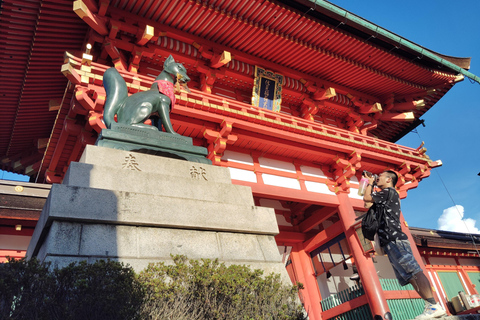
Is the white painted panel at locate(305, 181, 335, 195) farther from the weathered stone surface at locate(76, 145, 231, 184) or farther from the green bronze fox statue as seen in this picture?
the green bronze fox statue

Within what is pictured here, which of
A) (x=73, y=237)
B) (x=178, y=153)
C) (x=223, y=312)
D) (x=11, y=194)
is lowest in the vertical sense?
(x=223, y=312)

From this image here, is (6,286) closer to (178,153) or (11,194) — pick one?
(178,153)

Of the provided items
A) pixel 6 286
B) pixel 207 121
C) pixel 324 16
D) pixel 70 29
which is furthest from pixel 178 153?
pixel 324 16

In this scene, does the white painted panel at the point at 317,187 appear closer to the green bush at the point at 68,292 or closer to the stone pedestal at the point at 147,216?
the stone pedestal at the point at 147,216

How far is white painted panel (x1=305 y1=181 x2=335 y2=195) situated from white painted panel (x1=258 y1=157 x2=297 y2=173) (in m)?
0.58

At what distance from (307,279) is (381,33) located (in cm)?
784

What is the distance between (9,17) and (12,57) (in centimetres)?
112

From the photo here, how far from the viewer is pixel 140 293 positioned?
2.50 meters

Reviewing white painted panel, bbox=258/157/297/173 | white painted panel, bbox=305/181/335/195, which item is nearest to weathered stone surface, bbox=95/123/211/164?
white painted panel, bbox=258/157/297/173

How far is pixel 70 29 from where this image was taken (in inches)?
324

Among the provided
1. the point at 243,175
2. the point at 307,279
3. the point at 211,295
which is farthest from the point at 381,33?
the point at 211,295

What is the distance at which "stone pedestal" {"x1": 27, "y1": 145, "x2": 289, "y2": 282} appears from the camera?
3.04 meters

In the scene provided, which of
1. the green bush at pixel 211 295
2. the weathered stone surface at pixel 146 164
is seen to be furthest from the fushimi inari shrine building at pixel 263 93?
the green bush at pixel 211 295

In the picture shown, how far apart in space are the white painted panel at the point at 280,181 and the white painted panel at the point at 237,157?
23.5 inches
